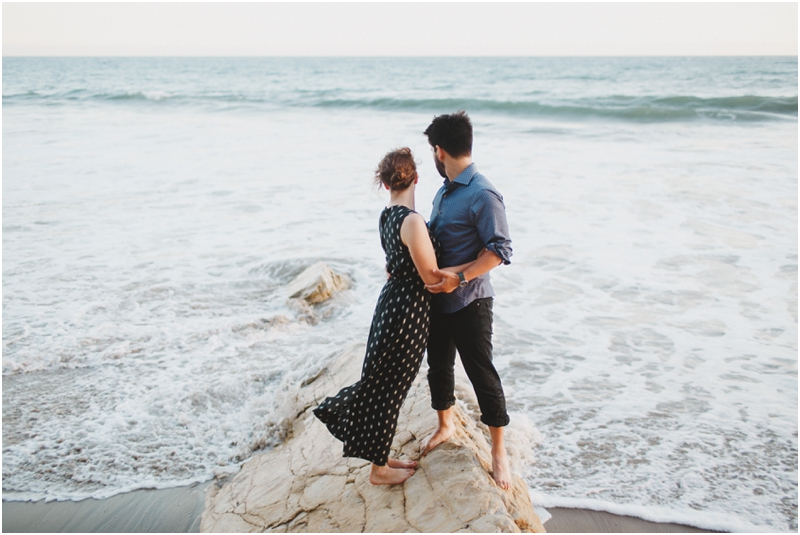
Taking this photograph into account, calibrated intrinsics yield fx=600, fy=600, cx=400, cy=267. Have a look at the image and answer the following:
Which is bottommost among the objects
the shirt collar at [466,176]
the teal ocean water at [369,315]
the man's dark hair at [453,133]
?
the teal ocean water at [369,315]

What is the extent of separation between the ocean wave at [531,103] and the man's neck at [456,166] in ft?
72.6

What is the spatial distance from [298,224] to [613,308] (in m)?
5.27

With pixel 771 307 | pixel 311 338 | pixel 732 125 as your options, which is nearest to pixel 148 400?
pixel 311 338

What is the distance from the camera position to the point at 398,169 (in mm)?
2795

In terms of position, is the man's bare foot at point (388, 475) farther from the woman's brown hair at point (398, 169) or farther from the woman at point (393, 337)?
the woman's brown hair at point (398, 169)

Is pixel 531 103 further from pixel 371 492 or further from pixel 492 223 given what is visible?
pixel 371 492

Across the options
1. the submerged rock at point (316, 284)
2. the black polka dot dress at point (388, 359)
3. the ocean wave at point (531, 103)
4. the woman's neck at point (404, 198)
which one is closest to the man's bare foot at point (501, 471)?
the black polka dot dress at point (388, 359)

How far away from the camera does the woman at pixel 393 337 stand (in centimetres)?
277

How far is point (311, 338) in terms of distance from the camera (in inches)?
234

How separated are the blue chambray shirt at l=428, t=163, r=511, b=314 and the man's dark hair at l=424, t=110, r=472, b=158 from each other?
4.3 inches

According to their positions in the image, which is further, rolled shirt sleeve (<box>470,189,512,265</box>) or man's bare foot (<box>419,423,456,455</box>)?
man's bare foot (<box>419,423,456,455</box>)

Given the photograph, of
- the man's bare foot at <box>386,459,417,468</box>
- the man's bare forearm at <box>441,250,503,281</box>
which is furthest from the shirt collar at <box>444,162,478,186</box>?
the man's bare foot at <box>386,459,417,468</box>

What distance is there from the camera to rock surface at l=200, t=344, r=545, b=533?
2773 millimetres

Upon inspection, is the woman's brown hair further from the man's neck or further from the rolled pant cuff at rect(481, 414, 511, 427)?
the rolled pant cuff at rect(481, 414, 511, 427)
